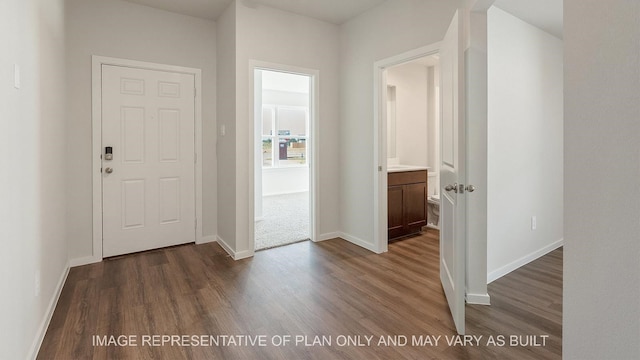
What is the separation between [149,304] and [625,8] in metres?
2.94

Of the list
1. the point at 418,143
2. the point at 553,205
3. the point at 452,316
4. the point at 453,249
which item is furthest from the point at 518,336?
the point at 418,143

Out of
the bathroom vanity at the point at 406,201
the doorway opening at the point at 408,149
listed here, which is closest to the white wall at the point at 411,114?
the doorway opening at the point at 408,149

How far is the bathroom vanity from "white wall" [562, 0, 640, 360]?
2.84m

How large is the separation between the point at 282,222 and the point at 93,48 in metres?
3.19

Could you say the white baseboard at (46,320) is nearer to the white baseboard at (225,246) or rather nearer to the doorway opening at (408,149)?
the white baseboard at (225,246)

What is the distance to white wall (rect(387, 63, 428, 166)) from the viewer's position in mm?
4855

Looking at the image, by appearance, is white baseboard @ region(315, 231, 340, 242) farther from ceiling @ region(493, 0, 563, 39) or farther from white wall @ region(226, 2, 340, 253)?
ceiling @ region(493, 0, 563, 39)

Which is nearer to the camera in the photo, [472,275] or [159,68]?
[472,275]

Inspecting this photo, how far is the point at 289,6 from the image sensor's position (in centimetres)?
347

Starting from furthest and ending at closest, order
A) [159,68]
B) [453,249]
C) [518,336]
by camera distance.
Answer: [159,68] → [453,249] → [518,336]

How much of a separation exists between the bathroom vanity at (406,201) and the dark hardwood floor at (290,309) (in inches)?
26.4

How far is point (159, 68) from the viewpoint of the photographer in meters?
3.57

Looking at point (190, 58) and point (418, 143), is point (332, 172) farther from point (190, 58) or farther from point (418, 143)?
point (190, 58)

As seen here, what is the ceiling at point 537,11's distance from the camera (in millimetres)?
2674
